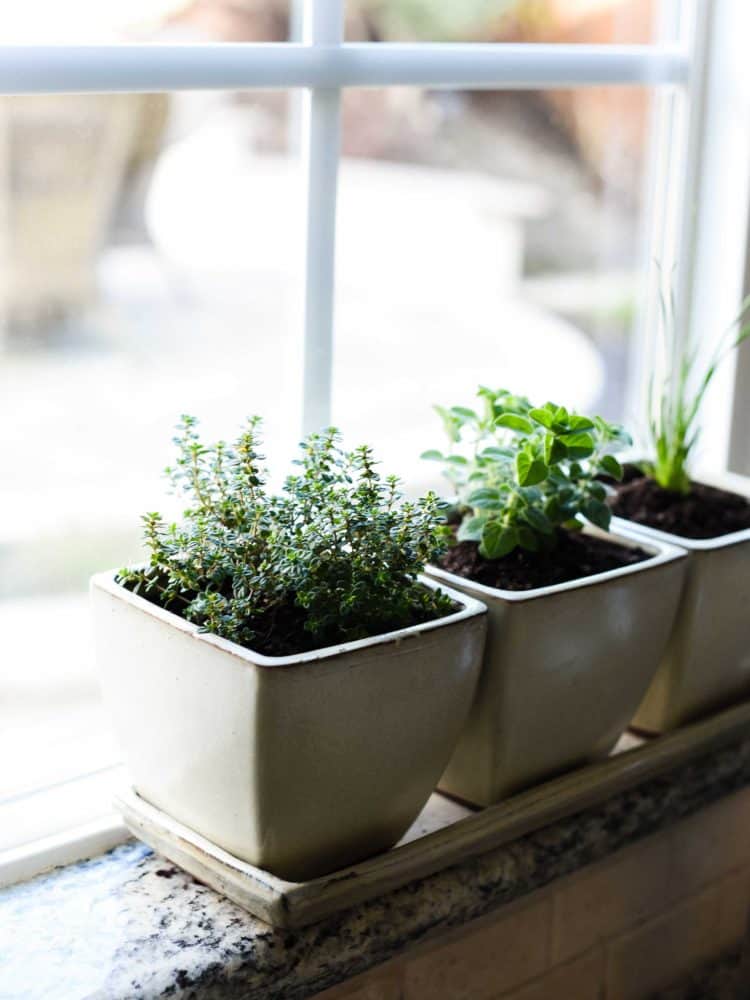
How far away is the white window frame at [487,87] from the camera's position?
100cm

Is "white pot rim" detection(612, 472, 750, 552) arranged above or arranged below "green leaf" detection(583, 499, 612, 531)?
below

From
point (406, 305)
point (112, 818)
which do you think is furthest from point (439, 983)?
point (406, 305)

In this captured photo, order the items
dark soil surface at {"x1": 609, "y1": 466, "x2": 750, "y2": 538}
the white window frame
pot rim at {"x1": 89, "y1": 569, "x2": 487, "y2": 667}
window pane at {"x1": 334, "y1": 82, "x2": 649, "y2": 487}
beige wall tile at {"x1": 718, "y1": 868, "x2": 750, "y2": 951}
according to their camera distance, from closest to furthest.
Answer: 1. pot rim at {"x1": 89, "y1": 569, "x2": 487, "y2": 667}
2. the white window frame
3. dark soil surface at {"x1": 609, "y1": 466, "x2": 750, "y2": 538}
4. window pane at {"x1": 334, "y1": 82, "x2": 649, "y2": 487}
5. beige wall tile at {"x1": 718, "y1": 868, "x2": 750, "y2": 951}

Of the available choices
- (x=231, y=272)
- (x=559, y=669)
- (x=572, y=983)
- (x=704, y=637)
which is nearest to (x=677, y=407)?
(x=704, y=637)

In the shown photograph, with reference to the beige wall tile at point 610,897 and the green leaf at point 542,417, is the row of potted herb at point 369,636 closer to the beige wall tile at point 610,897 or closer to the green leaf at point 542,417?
the green leaf at point 542,417

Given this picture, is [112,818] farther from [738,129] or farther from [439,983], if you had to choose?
[738,129]

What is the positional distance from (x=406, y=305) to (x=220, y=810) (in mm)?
643

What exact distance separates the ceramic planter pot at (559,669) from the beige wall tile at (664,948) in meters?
0.31

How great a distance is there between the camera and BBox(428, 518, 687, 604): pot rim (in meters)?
1.01

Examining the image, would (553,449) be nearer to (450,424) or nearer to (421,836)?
(450,424)

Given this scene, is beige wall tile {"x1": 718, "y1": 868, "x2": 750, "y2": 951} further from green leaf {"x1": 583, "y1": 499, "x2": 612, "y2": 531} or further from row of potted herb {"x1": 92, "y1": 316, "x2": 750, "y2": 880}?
green leaf {"x1": 583, "y1": 499, "x2": 612, "y2": 531}

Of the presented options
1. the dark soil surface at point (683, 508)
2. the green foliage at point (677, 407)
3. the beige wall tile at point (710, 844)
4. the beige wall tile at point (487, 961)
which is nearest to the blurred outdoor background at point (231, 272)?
the green foliage at point (677, 407)

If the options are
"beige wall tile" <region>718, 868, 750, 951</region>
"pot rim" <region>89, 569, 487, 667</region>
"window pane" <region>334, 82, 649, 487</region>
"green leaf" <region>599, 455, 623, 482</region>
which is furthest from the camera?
"beige wall tile" <region>718, 868, 750, 951</region>

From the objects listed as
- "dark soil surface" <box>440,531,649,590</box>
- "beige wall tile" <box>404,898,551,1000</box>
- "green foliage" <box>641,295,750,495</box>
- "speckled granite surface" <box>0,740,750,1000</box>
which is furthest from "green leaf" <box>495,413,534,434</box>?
"beige wall tile" <box>404,898,551,1000</box>
